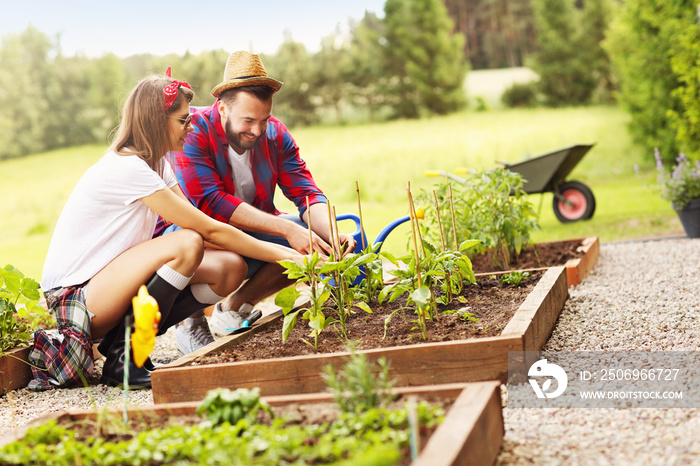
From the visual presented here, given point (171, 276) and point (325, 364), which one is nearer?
point (325, 364)

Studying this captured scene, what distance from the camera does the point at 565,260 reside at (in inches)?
132

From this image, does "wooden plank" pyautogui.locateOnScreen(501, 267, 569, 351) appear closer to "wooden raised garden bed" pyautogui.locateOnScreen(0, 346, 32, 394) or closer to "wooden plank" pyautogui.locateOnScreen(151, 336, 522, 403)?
"wooden plank" pyautogui.locateOnScreen(151, 336, 522, 403)

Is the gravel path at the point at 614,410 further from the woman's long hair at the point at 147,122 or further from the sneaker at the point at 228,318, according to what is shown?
the woman's long hair at the point at 147,122

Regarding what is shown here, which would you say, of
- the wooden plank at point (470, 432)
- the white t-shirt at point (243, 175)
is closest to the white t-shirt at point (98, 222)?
the white t-shirt at point (243, 175)

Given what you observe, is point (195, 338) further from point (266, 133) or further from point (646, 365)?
point (646, 365)

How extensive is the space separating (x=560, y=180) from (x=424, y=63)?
38.1 feet

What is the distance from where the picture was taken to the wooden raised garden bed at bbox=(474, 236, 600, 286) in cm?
306

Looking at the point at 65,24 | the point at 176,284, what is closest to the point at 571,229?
the point at 176,284

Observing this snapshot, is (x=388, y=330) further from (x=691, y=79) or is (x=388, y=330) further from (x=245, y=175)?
(x=691, y=79)

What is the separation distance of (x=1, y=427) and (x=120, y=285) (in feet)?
1.79

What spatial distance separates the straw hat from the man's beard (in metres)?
0.17

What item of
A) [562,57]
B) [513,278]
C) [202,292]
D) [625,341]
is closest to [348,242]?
[202,292]

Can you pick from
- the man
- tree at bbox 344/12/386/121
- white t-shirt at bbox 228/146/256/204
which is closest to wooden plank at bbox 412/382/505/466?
the man

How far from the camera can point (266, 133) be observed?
8.80 feet
